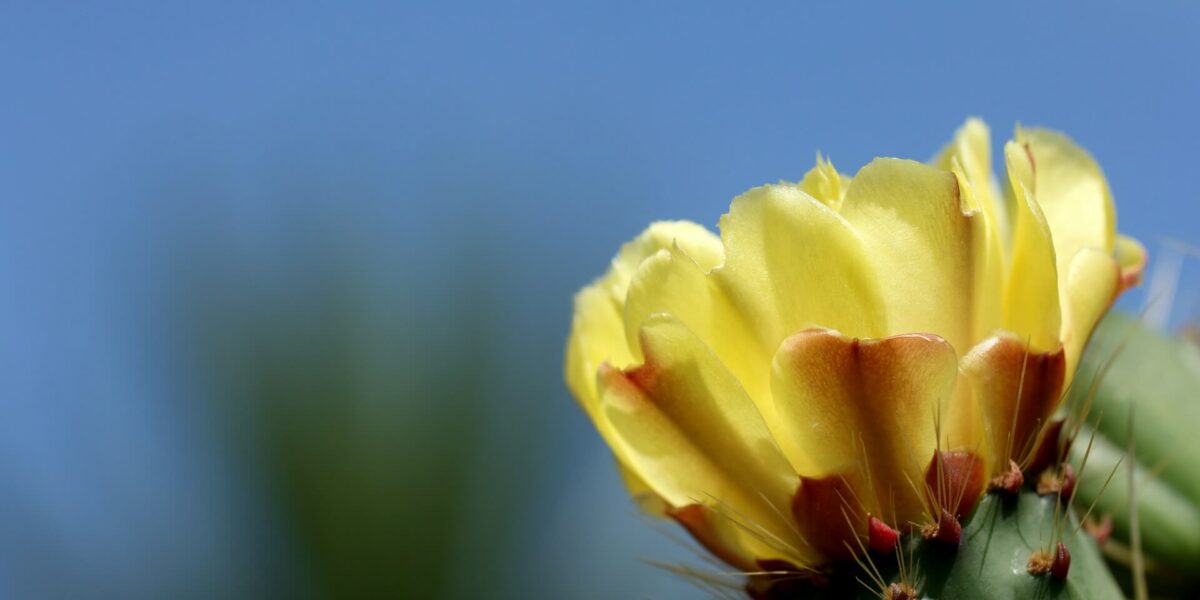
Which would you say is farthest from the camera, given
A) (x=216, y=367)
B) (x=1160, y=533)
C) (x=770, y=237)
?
(x=216, y=367)

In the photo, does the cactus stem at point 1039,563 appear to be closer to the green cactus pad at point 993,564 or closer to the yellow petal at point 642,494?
the green cactus pad at point 993,564

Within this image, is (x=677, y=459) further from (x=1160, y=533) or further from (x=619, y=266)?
(x=1160, y=533)

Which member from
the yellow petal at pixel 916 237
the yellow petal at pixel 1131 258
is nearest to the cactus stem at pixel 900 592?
the yellow petal at pixel 916 237

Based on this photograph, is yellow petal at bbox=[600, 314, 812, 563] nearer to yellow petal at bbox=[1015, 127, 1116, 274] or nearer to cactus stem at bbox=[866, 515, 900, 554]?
cactus stem at bbox=[866, 515, 900, 554]

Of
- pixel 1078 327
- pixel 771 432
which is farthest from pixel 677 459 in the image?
pixel 1078 327

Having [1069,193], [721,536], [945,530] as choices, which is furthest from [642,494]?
[1069,193]

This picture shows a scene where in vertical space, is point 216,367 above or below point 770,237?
below

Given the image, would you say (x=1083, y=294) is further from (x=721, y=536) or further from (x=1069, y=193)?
(x=721, y=536)
